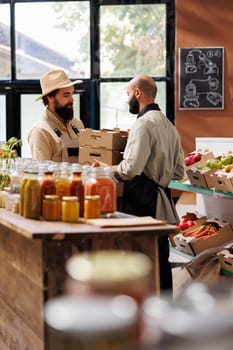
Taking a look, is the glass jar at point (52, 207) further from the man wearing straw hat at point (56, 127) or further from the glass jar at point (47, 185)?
the man wearing straw hat at point (56, 127)

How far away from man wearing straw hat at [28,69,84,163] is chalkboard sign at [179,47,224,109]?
15.8 ft

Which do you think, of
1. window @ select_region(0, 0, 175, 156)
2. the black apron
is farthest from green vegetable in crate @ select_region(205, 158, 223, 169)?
window @ select_region(0, 0, 175, 156)

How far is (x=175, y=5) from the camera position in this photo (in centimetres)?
1067

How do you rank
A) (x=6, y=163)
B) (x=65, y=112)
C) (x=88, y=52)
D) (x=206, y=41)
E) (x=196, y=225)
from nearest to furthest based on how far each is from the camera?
(x=6, y=163) → (x=65, y=112) → (x=196, y=225) → (x=206, y=41) → (x=88, y=52)

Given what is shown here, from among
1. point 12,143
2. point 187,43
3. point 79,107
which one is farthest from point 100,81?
point 12,143

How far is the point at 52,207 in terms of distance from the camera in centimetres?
351

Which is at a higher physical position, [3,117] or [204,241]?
[3,117]

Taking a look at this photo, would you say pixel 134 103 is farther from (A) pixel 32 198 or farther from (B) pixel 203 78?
(B) pixel 203 78

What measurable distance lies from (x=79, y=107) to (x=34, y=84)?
0.71m

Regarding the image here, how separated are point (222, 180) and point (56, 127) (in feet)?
4.16

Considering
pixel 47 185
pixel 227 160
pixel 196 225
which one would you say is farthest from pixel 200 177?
pixel 47 185

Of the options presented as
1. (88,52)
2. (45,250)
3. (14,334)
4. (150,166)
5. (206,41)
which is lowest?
(14,334)

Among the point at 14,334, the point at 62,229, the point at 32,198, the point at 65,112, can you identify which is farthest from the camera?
the point at 65,112

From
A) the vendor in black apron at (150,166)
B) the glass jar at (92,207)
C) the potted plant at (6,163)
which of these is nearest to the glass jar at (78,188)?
the glass jar at (92,207)
